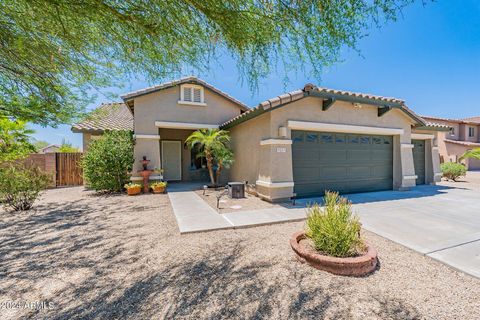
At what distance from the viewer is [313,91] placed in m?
7.29

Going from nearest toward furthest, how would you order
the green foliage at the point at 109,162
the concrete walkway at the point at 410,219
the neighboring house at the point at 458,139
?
the concrete walkway at the point at 410,219
the green foliage at the point at 109,162
the neighboring house at the point at 458,139

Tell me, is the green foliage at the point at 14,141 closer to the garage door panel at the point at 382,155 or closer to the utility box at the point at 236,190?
the utility box at the point at 236,190

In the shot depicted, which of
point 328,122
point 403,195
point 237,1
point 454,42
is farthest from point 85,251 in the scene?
point 454,42

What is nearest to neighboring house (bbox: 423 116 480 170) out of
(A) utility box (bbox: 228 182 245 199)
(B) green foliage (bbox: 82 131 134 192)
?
(A) utility box (bbox: 228 182 245 199)

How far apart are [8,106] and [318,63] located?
6.18 meters

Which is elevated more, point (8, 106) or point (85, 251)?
point (8, 106)

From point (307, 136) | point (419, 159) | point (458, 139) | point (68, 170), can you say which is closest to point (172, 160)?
point (68, 170)

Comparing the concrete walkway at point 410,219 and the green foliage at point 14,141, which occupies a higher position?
the green foliage at point 14,141

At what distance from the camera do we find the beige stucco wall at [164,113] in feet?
34.2

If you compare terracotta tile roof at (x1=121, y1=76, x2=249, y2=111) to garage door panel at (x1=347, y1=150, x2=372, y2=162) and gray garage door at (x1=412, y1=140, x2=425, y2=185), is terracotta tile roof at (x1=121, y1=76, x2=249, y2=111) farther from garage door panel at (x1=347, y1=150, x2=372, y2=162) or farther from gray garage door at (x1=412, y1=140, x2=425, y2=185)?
gray garage door at (x1=412, y1=140, x2=425, y2=185)

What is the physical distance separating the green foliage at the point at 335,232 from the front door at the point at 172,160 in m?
11.7

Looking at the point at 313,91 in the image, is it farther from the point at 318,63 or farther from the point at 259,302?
Result: the point at 259,302

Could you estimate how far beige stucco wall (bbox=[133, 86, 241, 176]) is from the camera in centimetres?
1042

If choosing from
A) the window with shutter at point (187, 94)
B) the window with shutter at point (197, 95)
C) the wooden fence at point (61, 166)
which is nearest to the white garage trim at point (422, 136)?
the window with shutter at point (197, 95)
